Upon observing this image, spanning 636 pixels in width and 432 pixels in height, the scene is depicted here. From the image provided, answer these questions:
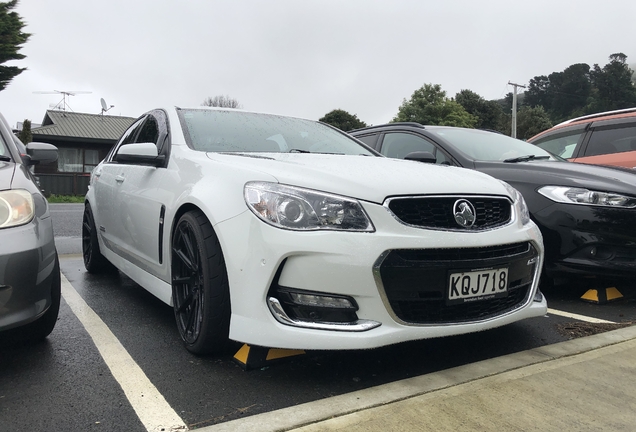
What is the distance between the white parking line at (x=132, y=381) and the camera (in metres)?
1.93

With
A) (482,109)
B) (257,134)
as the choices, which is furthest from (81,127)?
(482,109)

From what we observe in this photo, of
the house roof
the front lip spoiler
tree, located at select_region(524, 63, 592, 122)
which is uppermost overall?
tree, located at select_region(524, 63, 592, 122)

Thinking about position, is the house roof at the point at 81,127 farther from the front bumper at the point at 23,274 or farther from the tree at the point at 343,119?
the front bumper at the point at 23,274

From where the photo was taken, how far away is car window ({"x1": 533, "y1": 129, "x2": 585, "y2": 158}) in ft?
21.3

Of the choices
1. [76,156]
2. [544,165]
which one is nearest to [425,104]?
[76,156]

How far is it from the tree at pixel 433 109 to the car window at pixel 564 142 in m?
38.8

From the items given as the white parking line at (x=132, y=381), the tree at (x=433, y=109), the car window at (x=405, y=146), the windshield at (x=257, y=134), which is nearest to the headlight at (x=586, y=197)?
the car window at (x=405, y=146)

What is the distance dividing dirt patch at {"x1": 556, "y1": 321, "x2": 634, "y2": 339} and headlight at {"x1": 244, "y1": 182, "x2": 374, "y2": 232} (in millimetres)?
1669

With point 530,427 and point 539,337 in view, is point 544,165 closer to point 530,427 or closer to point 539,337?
point 539,337

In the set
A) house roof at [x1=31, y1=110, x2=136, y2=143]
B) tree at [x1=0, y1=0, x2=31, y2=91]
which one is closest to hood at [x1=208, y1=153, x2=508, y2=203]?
tree at [x1=0, y1=0, x2=31, y2=91]

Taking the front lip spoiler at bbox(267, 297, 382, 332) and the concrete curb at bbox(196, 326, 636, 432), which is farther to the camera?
the front lip spoiler at bbox(267, 297, 382, 332)

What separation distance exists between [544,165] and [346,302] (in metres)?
2.67

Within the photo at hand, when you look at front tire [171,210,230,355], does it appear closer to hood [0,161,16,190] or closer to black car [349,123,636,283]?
hood [0,161,16,190]

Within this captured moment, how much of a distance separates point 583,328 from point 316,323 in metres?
1.92
